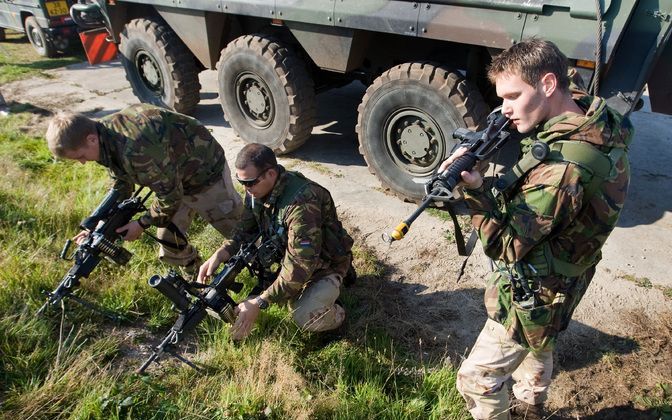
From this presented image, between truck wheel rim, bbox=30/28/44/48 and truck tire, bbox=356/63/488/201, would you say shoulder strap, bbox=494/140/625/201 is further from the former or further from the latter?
truck wheel rim, bbox=30/28/44/48

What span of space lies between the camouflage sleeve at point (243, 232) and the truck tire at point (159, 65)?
3444mm

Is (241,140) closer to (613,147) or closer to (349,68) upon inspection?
(349,68)

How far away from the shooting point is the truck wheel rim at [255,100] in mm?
5082

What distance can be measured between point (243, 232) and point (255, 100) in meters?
2.48

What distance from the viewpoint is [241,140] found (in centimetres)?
586

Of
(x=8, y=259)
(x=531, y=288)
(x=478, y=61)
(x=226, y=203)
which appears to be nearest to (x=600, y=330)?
(x=531, y=288)

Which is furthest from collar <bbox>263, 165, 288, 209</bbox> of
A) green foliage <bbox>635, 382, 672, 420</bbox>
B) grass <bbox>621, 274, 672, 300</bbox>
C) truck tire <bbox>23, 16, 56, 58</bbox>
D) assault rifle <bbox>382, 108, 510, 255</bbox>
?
truck tire <bbox>23, 16, 56, 58</bbox>

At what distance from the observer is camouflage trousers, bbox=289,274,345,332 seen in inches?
115

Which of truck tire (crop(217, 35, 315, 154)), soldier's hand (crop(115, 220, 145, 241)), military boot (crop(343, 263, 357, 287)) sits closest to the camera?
soldier's hand (crop(115, 220, 145, 241))

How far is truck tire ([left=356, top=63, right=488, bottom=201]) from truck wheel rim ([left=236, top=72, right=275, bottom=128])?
1.19 meters

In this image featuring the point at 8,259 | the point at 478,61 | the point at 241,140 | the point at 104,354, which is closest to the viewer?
the point at 104,354

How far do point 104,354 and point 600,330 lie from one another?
2894 millimetres

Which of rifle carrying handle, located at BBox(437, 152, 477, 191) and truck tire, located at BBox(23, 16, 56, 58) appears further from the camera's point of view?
truck tire, located at BBox(23, 16, 56, 58)

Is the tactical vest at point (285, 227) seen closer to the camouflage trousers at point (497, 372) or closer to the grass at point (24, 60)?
the camouflage trousers at point (497, 372)
